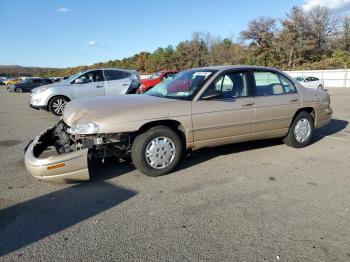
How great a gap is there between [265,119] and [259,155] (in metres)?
0.64

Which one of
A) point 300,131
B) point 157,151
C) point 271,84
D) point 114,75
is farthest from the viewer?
point 114,75

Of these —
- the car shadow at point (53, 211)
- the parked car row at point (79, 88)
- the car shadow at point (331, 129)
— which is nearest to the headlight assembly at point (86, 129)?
the car shadow at point (53, 211)

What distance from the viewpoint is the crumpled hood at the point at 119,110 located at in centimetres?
422

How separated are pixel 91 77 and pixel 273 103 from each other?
25.9ft

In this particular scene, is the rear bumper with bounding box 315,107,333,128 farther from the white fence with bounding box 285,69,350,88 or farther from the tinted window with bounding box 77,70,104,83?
the white fence with bounding box 285,69,350,88

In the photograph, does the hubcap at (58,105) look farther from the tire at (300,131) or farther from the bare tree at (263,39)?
the bare tree at (263,39)

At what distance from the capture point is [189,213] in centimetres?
346

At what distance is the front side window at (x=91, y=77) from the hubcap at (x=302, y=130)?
25.6 feet

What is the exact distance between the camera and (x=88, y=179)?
4250 mm

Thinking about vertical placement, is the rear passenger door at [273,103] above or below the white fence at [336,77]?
below

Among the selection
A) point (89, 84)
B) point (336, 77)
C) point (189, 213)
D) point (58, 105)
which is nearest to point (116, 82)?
point (89, 84)

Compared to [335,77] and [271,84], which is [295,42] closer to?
[335,77]


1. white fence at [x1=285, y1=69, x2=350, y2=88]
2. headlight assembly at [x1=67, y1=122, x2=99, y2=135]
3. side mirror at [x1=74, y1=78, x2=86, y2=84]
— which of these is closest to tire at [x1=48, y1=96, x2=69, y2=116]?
side mirror at [x1=74, y1=78, x2=86, y2=84]

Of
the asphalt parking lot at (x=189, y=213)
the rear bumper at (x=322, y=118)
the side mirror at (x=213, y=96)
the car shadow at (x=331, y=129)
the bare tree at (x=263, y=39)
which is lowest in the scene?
the asphalt parking lot at (x=189, y=213)
